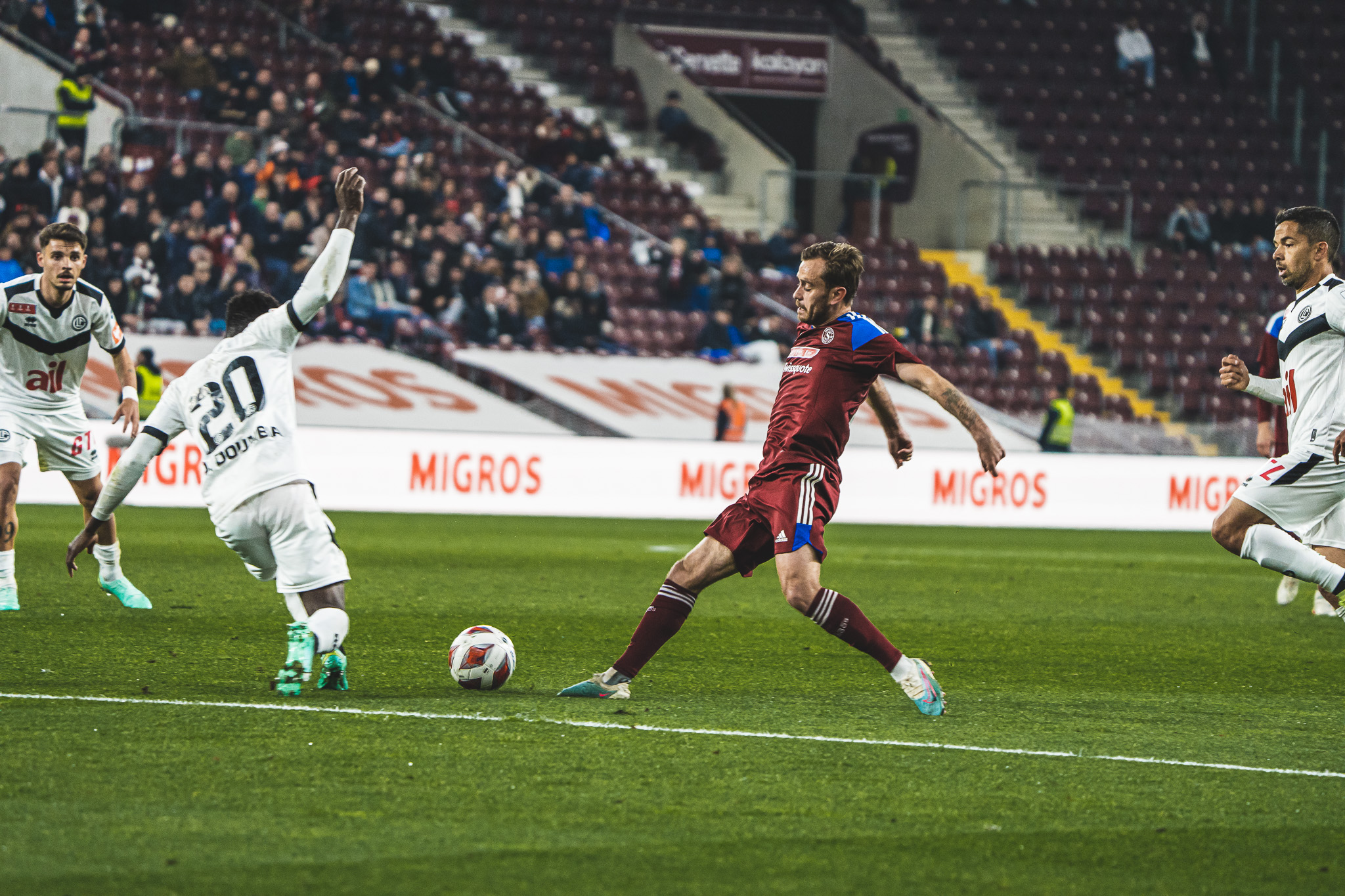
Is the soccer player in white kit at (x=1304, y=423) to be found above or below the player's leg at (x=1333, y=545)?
above

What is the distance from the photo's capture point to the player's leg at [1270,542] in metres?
7.59

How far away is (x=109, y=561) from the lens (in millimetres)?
9656

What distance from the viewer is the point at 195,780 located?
5.18 meters

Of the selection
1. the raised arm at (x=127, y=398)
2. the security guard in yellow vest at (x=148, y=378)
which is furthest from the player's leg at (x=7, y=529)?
the security guard in yellow vest at (x=148, y=378)

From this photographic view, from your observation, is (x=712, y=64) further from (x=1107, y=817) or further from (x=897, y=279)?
(x=1107, y=817)

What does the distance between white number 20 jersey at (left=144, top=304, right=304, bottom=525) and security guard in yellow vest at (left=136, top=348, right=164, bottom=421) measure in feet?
42.1

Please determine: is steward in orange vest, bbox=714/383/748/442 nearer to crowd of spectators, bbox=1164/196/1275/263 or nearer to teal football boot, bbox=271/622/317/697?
crowd of spectators, bbox=1164/196/1275/263

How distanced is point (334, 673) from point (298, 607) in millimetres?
359

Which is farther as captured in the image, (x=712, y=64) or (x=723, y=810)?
(x=712, y=64)

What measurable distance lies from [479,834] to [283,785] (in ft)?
2.63

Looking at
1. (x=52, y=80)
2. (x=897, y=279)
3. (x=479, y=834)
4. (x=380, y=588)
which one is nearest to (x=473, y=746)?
(x=479, y=834)

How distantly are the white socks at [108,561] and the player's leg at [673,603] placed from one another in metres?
3.88

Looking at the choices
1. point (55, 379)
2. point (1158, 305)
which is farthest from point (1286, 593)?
point (1158, 305)

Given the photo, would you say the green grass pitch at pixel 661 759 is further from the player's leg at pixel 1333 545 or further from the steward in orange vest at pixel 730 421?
the steward in orange vest at pixel 730 421
